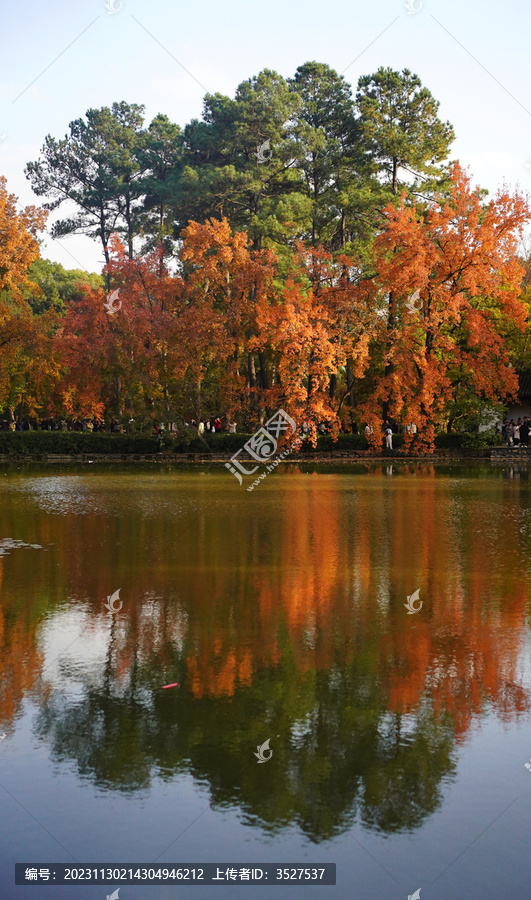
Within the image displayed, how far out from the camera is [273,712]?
670 cm

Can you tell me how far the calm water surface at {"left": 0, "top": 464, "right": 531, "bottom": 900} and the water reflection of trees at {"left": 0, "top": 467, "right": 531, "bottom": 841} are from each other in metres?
0.02

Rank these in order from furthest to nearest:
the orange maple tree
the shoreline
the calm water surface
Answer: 1. the shoreline
2. the orange maple tree
3. the calm water surface

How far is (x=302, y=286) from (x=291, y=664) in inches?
1523

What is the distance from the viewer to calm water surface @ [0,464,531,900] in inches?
188

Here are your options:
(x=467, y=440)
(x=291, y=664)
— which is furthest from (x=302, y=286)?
(x=291, y=664)

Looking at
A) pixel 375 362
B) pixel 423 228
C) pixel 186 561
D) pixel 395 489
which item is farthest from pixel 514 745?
pixel 375 362

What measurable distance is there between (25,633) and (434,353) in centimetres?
3857

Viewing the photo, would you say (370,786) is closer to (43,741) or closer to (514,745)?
(514,745)

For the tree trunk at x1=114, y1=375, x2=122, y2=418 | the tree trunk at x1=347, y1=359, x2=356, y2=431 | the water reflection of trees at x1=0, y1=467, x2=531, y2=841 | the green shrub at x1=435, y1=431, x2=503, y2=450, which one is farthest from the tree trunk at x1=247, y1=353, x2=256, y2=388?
the water reflection of trees at x1=0, y1=467, x2=531, y2=841

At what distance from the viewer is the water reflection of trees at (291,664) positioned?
5.59 metres

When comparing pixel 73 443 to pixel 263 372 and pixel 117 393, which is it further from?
pixel 263 372

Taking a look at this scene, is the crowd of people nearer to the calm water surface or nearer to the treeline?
the treeline

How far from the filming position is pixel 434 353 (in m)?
45.8

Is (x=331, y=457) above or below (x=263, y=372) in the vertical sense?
below
